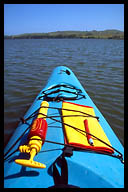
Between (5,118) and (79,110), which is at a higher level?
(79,110)

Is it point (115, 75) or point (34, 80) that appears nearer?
point (34, 80)

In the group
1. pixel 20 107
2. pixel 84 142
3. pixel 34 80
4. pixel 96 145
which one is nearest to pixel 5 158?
pixel 84 142

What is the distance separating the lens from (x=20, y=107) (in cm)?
429

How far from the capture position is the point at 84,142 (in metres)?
1.64

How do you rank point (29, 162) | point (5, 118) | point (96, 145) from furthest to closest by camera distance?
point (5, 118), point (96, 145), point (29, 162)

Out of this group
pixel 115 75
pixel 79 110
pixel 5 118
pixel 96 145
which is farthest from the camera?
pixel 115 75

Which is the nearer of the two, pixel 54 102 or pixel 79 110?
pixel 79 110

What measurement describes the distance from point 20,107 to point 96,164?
320 centimetres

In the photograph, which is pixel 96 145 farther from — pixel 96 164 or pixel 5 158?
pixel 5 158
